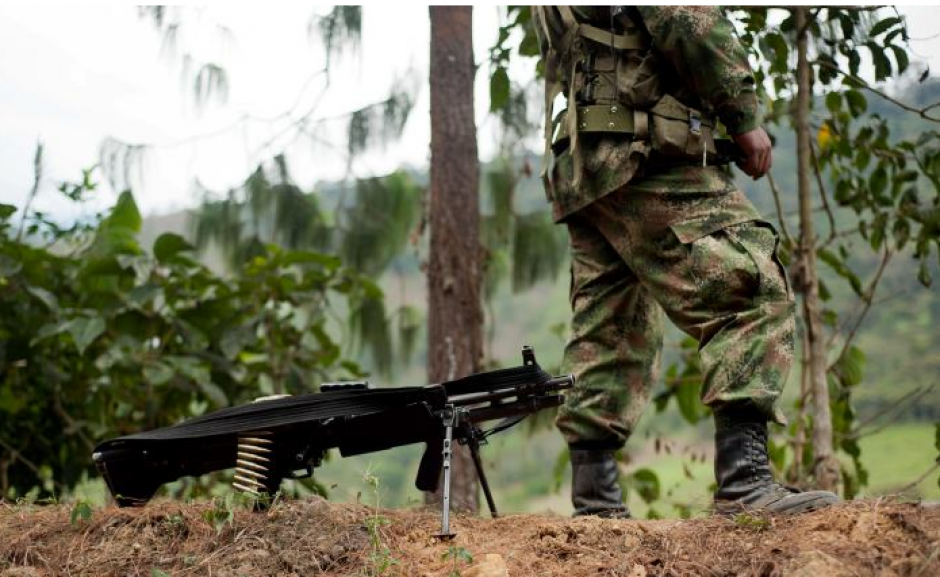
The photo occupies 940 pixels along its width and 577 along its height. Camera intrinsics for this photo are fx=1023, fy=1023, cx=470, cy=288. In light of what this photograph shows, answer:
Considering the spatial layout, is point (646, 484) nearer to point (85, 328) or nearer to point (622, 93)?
point (622, 93)

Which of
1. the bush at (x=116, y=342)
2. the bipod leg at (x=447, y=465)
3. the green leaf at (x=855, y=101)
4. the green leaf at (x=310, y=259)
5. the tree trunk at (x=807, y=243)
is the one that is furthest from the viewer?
the green leaf at (x=310, y=259)

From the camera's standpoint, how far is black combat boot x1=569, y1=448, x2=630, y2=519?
10.0ft

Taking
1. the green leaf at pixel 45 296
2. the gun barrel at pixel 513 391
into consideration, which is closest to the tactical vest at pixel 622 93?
the gun barrel at pixel 513 391

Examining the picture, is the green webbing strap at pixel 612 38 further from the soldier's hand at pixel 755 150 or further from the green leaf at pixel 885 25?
the green leaf at pixel 885 25

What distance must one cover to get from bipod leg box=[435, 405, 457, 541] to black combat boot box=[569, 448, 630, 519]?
0.64 meters

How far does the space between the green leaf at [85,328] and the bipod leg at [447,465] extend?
2443mm

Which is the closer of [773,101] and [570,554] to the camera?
[570,554]

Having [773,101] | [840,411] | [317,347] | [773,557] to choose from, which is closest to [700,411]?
[840,411]

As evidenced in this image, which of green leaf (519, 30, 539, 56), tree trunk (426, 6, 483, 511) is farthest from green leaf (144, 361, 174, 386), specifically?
green leaf (519, 30, 539, 56)

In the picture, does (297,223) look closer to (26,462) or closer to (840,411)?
(26,462)

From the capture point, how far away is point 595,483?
3.08 m

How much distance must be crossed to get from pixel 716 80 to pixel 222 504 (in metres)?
1.77

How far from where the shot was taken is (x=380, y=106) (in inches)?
223

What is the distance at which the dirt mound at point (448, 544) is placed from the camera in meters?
2.27
